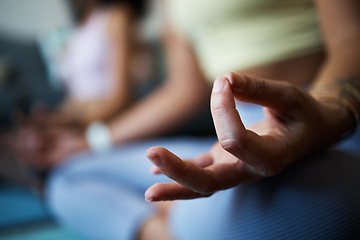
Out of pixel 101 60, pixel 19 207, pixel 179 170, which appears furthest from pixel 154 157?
pixel 101 60

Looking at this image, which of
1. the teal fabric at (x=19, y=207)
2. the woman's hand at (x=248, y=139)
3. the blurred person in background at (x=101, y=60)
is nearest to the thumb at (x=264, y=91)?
the woman's hand at (x=248, y=139)

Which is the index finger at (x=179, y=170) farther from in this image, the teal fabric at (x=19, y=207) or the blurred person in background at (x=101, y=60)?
the blurred person in background at (x=101, y=60)

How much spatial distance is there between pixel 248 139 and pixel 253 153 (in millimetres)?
13

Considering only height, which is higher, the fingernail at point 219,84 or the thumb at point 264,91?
the fingernail at point 219,84

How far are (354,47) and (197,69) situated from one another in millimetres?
428

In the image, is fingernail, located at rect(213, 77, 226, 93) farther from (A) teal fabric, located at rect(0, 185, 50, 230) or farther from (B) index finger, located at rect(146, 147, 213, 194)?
(A) teal fabric, located at rect(0, 185, 50, 230)

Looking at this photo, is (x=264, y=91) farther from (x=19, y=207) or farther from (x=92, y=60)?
(x=92, y=60)

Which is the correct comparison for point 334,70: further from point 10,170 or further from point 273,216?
point 10,170

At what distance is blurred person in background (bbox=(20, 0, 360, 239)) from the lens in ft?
0.62

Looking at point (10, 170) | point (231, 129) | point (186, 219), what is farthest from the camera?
point (10, 170)

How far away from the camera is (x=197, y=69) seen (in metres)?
0.71

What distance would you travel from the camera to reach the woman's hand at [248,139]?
0.55 ft

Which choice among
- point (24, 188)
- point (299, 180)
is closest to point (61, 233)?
point (24, 188)

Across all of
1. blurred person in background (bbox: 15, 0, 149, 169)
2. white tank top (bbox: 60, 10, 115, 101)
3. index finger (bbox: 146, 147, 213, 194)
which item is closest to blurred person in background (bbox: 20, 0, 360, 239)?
index finger (bbox: 146, 147, 213, 194)
